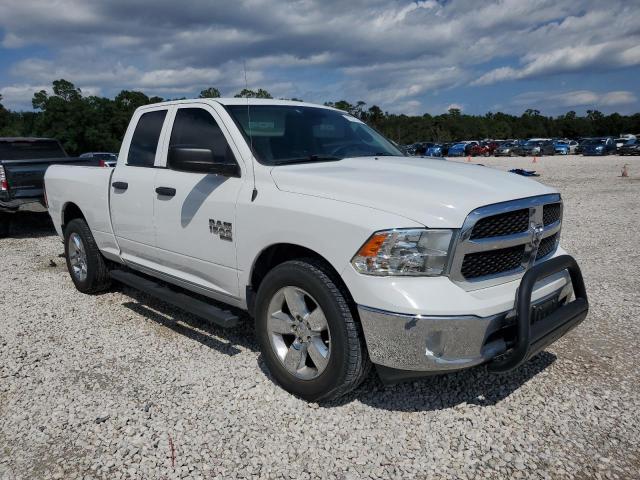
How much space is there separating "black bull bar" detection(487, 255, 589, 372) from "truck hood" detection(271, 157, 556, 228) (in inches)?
18.2

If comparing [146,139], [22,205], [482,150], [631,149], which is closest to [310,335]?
[146,139]

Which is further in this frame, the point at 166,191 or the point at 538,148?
the point at 538,148

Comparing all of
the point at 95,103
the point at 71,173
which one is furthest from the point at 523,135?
the point at 71,173

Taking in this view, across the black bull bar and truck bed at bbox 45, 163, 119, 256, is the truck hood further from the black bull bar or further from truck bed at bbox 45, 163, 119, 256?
truck bed at bbox 45, 163, 119, 256

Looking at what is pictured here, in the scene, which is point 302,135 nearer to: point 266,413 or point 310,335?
point 310,335

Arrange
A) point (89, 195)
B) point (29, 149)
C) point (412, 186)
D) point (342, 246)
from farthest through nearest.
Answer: point (29, 149)
point (89, 195)
point (412, 186)
point (342, 246)

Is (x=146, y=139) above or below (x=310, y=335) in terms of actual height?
above

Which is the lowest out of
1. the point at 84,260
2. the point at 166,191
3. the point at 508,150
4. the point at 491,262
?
the point at 508,150

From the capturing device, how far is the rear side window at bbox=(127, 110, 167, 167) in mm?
4750

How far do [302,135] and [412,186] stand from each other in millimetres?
1367

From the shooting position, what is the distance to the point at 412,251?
2855 mm

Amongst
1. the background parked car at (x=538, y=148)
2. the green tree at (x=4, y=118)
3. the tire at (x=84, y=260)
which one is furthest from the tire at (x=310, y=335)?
the green tree at (x=4, y=118)

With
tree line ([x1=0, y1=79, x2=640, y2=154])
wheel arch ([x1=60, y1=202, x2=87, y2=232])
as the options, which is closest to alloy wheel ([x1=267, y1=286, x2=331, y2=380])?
wheel arch ([x1=60, y1=202, x2=87, y2=232])

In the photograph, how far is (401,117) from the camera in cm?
11712
